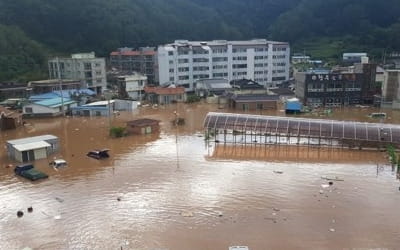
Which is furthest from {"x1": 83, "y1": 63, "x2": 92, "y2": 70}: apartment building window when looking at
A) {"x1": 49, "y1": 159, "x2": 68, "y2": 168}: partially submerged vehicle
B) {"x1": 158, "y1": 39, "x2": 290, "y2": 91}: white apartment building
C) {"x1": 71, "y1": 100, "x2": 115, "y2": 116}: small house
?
{"x1": 49, "y1": 159, "x2": 68, "y2": 168}: partially submerged vehicle

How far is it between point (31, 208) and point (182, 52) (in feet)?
145

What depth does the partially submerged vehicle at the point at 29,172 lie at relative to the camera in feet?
80.3

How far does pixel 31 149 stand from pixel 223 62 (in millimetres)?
40102

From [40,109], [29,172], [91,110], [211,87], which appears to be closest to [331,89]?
[211,87]

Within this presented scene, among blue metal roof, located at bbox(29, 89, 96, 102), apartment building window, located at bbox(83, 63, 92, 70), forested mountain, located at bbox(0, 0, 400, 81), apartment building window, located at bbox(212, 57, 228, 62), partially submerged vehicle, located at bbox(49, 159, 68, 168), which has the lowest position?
partially submerged vehicle, located at bbox(49, 159, 68, 168)

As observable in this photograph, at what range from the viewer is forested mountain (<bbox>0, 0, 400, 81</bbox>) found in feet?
260

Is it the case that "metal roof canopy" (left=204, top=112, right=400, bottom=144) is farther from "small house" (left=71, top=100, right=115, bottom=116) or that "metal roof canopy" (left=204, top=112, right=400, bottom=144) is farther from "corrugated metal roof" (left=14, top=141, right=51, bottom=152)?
"small house" (left=71, top=100, right=115, bottom=116)

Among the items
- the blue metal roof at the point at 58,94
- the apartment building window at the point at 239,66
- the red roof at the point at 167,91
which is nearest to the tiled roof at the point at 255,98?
the red roof at the point at 167,91

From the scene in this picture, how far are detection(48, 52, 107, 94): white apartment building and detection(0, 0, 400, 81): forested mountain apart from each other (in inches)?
326

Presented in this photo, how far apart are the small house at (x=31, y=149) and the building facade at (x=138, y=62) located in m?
33.7

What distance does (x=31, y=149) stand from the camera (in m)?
28.2

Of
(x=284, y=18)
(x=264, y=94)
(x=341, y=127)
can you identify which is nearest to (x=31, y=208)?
(x=341, y=127)

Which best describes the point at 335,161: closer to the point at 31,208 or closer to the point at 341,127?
the point at 341,127

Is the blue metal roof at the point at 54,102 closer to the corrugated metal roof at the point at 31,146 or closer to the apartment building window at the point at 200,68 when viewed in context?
the corrugated metal roof at the point at 31,146
